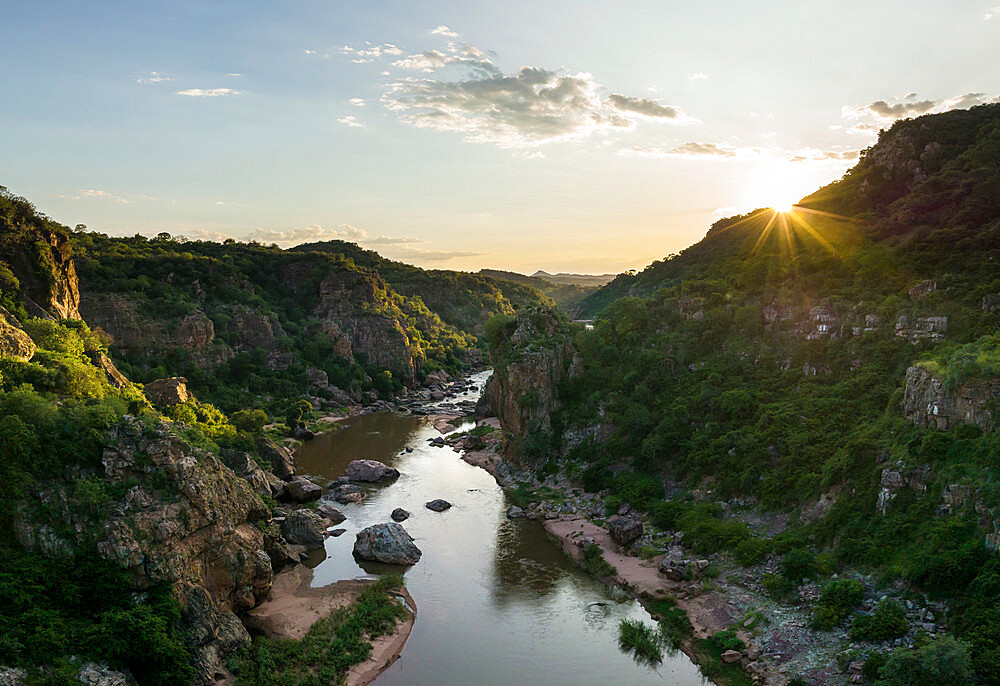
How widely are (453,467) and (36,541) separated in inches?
1483

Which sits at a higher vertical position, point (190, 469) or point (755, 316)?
point (755, 316)

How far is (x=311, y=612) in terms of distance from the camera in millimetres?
30391

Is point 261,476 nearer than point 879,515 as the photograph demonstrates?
No

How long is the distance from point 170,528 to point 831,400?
37319 mm

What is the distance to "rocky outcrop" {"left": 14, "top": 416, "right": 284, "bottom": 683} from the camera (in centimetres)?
2350

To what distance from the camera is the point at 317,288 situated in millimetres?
106812

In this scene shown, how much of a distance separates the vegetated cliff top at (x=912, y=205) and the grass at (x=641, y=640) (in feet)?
112

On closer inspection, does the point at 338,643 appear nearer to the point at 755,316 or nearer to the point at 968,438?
the point at 968,438

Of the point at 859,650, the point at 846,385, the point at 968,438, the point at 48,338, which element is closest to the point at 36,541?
the point at 48,338

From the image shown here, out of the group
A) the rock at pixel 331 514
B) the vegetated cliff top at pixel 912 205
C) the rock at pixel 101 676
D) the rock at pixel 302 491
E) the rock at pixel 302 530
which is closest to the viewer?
the rock at pixel 101 676

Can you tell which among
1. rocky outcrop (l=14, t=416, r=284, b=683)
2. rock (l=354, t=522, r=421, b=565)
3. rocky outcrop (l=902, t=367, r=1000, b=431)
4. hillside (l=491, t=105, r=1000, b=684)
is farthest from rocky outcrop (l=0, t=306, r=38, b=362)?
rocky outcrop (l=902, t=367, r=1000, b=431)

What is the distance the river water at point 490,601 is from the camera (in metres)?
26.3

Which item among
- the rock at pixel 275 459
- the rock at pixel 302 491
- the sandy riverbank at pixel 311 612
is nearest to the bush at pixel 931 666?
the sandy riverbank at pixel 311 612

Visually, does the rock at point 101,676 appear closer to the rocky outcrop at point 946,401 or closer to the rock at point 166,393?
the rock at point 166,393
